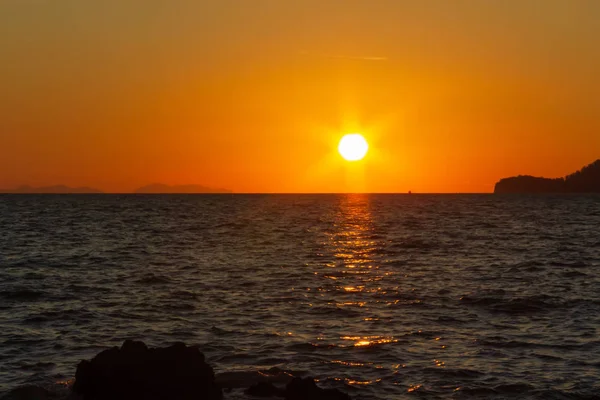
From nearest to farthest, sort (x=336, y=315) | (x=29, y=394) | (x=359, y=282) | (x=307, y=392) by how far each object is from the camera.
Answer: (x=307, y=392), (x=29, y=394), (x=336, y=315), (x=359, y=282)

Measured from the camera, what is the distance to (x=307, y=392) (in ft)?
44.2

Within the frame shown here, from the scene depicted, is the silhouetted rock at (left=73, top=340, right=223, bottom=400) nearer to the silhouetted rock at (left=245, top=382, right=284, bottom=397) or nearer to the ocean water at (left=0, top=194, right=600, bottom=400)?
the silhouetted rock at (left=245, top=382, right=284, bottom=397)

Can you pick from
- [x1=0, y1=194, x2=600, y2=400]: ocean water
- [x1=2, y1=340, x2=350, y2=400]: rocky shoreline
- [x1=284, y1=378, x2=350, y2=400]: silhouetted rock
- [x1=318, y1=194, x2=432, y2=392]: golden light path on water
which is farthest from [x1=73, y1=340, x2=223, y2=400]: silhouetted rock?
[x1=318, y1=194, x2=432, y2=392]: golden light path on water

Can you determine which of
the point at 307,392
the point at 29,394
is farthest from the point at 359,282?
the point at 29,394

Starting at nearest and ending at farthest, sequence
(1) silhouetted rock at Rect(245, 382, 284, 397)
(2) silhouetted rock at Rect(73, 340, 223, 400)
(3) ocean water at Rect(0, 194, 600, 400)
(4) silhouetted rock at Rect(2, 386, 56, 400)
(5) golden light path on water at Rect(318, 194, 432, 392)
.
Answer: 1. (2) silhouetted rock at Rect(73, 340, 223, 400)
2. (4) silhouetted rock at Rect(2, 386, 56, 400)
3. (1) silhouetted rock at Rect(245, 382, 284, 397)
4. (3) ocean water at Rect(0, 194, 600, 400)
5. (5) golden light path on water at Rect(318, 194, 432, 392)

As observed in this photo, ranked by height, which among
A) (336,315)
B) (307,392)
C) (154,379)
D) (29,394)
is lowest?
(29,394)

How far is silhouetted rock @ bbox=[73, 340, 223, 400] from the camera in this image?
13.4 metres

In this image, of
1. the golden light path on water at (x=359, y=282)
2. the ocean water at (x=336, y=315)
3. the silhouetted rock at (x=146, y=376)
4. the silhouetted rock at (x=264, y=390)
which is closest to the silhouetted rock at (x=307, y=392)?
the silhouetted rock at (x=264, y=390)

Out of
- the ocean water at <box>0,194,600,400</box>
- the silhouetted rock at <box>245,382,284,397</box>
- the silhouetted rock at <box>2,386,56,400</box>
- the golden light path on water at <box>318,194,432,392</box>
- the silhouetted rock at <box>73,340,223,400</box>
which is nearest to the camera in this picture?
the silhouetted rock at <box>73,340,223,400</box>

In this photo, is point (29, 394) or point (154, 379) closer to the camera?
point (154, 379)

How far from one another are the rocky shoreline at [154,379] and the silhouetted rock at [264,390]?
31 cm

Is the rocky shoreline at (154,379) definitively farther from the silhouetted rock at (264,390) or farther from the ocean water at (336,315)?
the ocean water at (336,315)

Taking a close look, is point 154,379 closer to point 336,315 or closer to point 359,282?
point 336,315

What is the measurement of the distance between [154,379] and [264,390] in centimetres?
263
